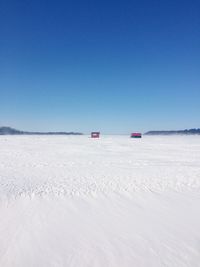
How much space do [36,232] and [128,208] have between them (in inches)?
97.8

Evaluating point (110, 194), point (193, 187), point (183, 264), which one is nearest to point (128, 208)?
point (110, 194)

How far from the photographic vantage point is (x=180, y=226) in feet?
18.4

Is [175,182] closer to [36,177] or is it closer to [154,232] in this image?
[154,232]

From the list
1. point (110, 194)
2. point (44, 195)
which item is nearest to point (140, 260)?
point (110, 194)

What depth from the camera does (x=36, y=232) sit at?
5219 mm

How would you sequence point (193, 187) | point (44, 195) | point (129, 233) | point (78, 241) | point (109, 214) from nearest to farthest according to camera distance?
1. point (78, 241)
2. point (129, 233)
3. point (109, 214)
4. point (44, 195)
5. point (193, 187)

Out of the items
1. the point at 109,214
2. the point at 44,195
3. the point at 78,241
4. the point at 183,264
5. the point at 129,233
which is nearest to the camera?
the point at 183,264

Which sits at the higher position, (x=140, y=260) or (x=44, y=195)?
(x=44, y=195)

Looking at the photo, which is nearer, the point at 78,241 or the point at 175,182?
the point at 78,241

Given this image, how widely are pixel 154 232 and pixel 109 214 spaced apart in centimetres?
127

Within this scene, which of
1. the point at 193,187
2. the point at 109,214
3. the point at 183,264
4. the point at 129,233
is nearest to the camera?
the point at 183,264

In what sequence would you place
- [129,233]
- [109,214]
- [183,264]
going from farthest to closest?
[109,214] < [129,233] < [183,264]

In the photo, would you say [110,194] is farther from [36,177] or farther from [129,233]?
[36,177]

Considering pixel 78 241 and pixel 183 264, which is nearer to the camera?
pixel 183 264
